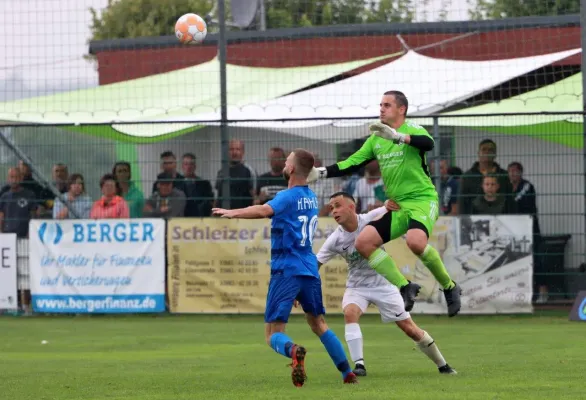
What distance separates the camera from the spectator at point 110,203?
1866 cm

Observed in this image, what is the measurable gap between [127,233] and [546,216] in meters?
6.34

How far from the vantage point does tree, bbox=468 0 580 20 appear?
62.5 feet

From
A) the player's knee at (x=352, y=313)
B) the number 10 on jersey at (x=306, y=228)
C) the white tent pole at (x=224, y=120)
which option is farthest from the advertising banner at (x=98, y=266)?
the number 10 on jersey at (x=306, y=228)

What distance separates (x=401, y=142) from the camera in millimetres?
10352

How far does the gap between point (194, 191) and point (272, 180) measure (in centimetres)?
128

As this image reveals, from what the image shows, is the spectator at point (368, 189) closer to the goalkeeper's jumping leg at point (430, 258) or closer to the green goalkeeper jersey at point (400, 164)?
the green goalkeeper jersey at point (400, 164)

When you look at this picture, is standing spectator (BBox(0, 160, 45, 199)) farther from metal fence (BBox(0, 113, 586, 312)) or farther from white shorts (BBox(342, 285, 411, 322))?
white shorts (BBox(342, 285, 411, 322))

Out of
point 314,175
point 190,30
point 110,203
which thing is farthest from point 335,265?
point 314,175

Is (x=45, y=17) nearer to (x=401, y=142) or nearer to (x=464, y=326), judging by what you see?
(x=464, y=326)

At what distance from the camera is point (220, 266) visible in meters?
18.3

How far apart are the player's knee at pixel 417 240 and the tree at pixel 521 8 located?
911cm

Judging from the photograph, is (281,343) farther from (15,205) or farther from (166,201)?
(15,205)

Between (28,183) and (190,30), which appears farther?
(28,183)

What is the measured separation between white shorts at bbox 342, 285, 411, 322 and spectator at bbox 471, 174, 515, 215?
6.75 m
